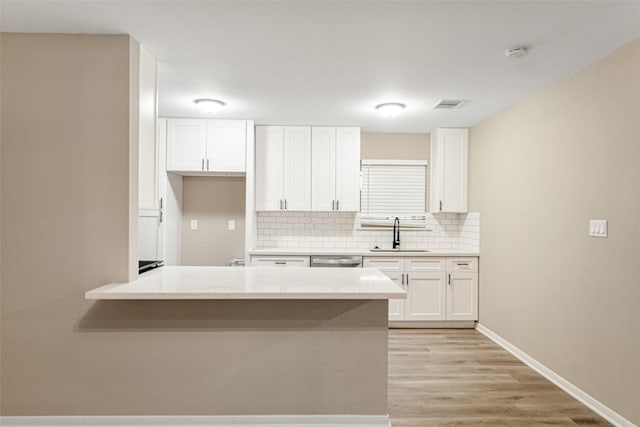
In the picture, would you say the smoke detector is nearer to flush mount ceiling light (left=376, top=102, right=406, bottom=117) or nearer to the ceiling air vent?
the ceiling air vent

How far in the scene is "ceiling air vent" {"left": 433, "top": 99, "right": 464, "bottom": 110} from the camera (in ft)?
11.6

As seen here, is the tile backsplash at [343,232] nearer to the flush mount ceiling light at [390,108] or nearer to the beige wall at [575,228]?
the beige wall at [575,228]

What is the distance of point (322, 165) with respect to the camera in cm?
458

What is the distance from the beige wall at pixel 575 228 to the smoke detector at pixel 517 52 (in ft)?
1.96

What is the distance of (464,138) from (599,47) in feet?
7.57

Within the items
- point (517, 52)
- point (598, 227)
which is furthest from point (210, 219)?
point (598, 227)

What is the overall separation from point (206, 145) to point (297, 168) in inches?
42.2

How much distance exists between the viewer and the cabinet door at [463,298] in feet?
14.5

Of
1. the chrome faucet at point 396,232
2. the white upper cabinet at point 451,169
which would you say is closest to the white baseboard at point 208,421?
the chrome faucet at point 396,232

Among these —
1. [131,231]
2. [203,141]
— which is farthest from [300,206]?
[131,231]

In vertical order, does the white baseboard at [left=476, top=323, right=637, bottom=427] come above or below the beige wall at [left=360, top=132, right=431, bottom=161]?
below

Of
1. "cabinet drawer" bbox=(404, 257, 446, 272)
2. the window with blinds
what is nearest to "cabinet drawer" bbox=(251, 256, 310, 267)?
the window with blinds

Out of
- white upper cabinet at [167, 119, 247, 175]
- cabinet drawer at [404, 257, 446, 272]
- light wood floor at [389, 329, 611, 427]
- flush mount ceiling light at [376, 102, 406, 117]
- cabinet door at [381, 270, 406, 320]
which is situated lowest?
light wood floor at [389, 329, 611, 427]

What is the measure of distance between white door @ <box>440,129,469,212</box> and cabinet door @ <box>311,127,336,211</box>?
136cm
